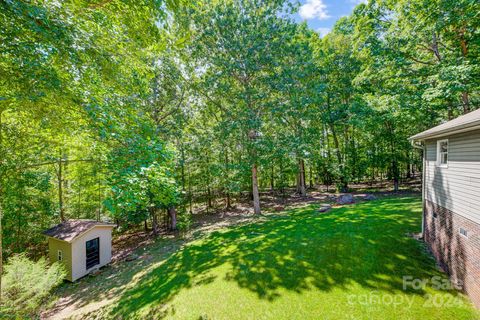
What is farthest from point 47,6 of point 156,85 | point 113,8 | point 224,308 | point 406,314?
point 156,85

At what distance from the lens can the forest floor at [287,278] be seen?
4895mm

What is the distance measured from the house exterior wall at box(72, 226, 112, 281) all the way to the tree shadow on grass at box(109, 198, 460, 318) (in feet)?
14.9

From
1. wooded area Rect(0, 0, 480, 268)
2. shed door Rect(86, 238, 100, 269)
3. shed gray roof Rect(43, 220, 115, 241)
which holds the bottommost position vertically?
shed door Rect(86, 238, 100, 269)

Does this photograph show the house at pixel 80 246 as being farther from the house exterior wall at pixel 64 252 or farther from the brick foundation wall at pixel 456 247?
the brick foundation wall at pixel 456 247

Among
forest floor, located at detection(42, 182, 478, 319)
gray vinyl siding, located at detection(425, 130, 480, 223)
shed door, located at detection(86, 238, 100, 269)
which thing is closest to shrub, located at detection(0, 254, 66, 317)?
forest floor, located at detection(42, 182, 478, 319)

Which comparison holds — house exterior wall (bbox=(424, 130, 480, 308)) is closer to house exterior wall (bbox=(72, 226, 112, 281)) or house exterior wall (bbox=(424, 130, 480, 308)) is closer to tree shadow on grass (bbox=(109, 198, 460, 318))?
tree shadow on grass (bbox=(109, 198, 460, 318))

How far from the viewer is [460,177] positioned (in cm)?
497

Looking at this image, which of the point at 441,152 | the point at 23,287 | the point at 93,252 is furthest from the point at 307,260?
the point at 93,252

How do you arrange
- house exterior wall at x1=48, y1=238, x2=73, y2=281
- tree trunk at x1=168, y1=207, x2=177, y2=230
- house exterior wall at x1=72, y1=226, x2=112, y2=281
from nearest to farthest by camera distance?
house exterior wall at x1=48, y1=238, x2=73, y2=281
house exterior wall at x1=72, y1=226, x2=112, y2=281
tree trunk at x1=168, y1=207, x2=177, y2=230

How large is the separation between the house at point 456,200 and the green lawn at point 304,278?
0.53 metres

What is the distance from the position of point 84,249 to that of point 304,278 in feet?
37.0

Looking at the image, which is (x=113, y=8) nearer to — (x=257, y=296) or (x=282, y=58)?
(x=257, y=296)

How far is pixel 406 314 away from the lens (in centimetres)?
445

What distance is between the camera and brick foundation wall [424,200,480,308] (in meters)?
4.48
